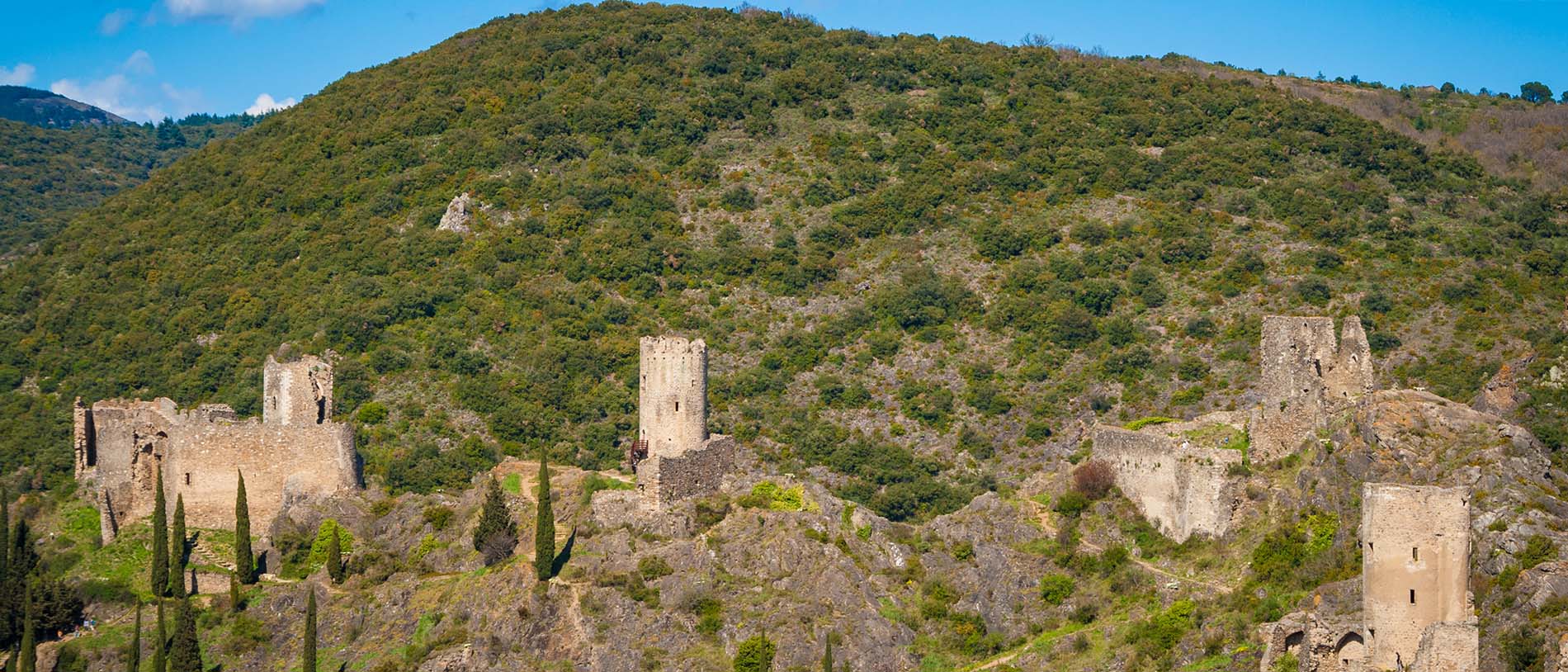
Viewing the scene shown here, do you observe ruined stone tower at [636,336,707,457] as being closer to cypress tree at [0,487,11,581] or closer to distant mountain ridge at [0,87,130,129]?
cypress tree at [0,487,11,581]

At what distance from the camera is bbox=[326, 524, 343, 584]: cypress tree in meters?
54.7

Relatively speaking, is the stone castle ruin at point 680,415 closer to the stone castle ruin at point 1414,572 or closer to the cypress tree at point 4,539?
the cypress tree at point 4,539

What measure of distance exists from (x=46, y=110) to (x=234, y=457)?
117m

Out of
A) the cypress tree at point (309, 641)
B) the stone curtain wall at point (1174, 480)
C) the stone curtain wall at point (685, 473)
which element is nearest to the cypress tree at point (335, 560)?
the cypress tree at point (309, 641)

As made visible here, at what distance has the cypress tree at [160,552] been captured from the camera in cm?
5459

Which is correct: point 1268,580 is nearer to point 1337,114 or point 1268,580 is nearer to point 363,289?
point 363,289

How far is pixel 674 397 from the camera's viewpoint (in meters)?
56.2

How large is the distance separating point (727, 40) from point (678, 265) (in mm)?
27359

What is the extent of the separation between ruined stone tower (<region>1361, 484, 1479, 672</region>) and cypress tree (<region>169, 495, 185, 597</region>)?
97.6 ft

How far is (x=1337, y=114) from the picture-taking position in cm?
10562

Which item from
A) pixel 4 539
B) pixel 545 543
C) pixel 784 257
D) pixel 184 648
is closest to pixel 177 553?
pixel 184 648

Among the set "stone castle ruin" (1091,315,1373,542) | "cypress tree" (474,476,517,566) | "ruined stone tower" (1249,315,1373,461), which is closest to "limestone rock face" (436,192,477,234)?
"cypress tree" (474,476,517,566)

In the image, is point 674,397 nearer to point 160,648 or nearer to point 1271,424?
point 160,648

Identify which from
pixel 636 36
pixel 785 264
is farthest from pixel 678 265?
pixel 636 36
